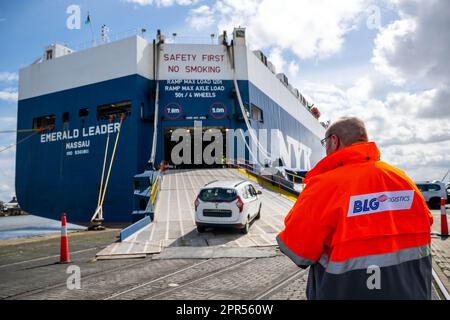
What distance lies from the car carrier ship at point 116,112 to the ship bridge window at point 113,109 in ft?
0.24

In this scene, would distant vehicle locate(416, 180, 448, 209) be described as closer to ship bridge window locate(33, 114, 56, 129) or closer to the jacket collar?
the jacket collar

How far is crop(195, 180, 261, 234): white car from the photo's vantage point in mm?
10648

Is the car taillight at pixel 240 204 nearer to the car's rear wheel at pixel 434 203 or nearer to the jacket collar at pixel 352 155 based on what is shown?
the jacket collar at pixel 352 155

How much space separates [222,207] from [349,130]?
8.76m

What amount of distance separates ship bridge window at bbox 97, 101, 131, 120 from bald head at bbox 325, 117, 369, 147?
72.6ft

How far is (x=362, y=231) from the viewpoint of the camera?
6.08 ft

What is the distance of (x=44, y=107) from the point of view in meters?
25.3

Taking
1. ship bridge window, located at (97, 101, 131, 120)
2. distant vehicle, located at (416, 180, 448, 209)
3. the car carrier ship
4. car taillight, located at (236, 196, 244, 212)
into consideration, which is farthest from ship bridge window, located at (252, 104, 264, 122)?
car taillight, located at (236, 196, 244, 212)

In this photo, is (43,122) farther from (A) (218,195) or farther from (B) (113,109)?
(A) (218,195)

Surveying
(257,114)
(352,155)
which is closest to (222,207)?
(352,155)

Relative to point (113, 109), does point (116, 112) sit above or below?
below

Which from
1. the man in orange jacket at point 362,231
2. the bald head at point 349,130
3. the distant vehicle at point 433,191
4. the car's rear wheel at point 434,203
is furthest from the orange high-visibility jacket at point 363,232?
the car's rear wheel at point 434,203

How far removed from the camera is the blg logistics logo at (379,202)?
187cm

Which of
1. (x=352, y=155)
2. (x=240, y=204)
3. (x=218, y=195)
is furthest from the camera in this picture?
(x=218, y=195)
